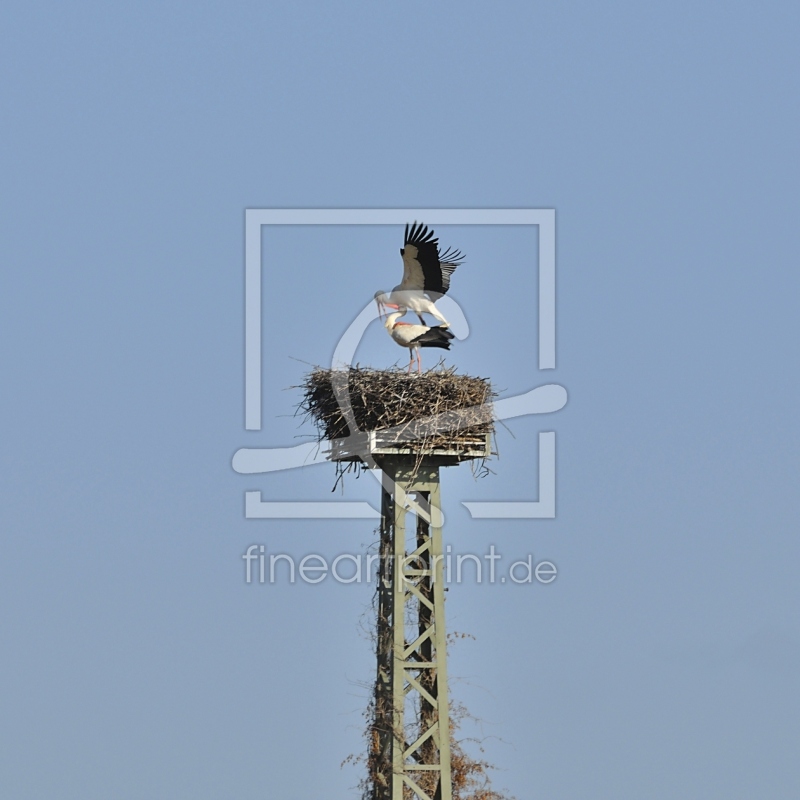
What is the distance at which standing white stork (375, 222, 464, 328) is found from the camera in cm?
1888

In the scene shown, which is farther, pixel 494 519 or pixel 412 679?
pixel 494 519

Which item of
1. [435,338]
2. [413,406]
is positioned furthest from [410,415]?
[435,338]

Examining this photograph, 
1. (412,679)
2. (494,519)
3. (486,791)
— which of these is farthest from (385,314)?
(486,791)

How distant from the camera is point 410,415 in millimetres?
18219

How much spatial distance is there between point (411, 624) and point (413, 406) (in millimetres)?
2393

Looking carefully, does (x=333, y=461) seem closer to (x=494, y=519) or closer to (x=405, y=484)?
(x=405, y=484)

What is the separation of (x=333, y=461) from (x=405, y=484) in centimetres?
95

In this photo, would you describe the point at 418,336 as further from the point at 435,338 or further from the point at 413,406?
the point at 413,406

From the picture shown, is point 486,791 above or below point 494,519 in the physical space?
below

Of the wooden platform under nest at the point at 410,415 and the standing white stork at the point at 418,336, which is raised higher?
the standing white stork at the point at 418,336

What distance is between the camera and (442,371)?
1855cm

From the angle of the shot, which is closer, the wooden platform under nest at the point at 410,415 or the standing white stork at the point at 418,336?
the wooden platform under nest at the point at 410,415

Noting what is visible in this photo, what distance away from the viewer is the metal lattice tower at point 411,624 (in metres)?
18.0

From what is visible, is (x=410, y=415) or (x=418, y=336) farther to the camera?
(x=418, y=336)
